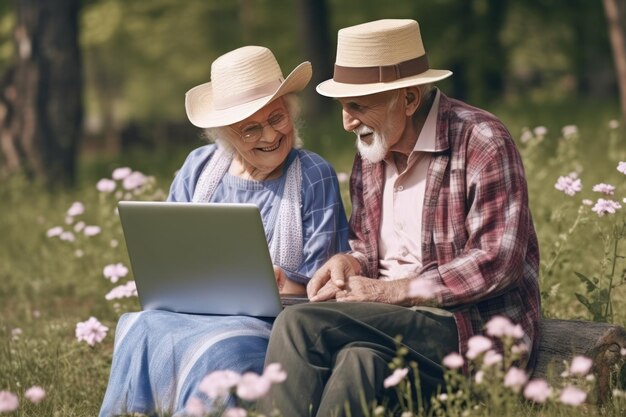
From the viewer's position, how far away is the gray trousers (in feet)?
12.3

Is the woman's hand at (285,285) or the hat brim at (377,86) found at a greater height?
the hat brim at (377,86)

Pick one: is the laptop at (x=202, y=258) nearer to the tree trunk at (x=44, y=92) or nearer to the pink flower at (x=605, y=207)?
the pink flower at (x=605, y=207)

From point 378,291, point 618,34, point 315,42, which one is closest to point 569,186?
point 378,291

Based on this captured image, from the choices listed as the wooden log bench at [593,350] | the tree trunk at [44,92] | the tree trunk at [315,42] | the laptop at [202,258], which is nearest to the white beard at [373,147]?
the laptop at [202,258]

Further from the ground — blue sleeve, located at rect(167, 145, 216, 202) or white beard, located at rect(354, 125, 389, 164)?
white beard, located at rect(354, 125, 389, 164)

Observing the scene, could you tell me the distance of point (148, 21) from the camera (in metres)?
24.5

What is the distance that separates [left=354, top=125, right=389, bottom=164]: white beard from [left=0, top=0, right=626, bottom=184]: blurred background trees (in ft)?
24.9

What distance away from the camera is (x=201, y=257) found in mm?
4191

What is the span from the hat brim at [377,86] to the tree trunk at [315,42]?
13094 mm

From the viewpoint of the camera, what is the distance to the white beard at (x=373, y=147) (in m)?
4.32

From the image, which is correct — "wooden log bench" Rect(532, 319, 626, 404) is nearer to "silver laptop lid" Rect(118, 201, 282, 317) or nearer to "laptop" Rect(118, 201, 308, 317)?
"laptop" Rect(118, 201, 308, 317)

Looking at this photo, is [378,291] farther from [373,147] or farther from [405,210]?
[373,147]

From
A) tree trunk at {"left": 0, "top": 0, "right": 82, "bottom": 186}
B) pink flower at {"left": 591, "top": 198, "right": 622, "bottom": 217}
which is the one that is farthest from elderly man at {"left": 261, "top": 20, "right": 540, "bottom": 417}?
tree trunk at {"left": 0, "top": 0, "right": 82, "bottom": 186}

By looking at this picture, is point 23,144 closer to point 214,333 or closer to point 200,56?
point 214,333
